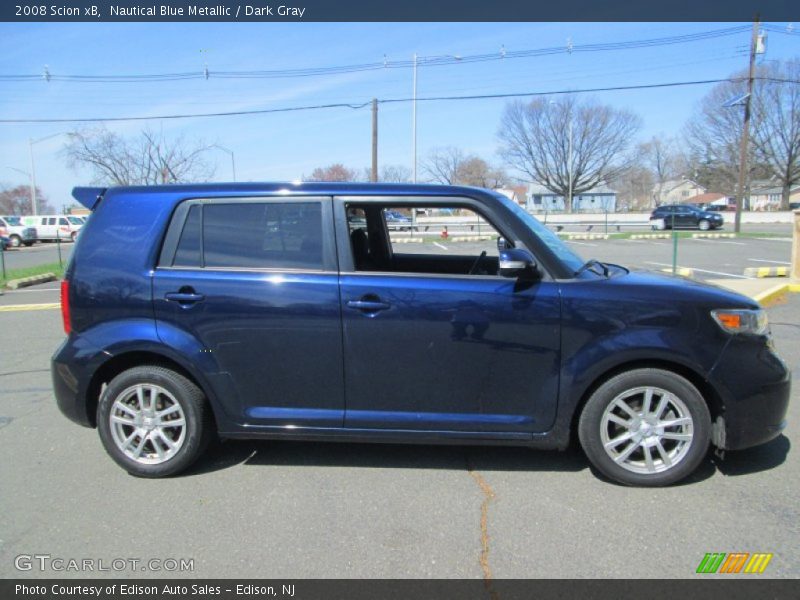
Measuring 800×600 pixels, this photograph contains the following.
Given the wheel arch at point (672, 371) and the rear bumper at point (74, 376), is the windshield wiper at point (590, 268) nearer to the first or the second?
the wheel arch at point (672, 371)

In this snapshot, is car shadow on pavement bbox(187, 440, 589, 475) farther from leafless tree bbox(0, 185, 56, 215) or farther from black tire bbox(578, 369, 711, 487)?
leafless tree bbox(0, 185, 56, 215)

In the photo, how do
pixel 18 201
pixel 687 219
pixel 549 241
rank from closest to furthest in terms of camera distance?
pixel 549 241, pixel 687 219, pixel 18 201

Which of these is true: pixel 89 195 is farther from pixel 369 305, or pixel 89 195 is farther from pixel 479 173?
pixel 479 173

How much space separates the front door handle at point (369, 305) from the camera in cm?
321

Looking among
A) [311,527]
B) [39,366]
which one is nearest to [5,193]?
[39,366]

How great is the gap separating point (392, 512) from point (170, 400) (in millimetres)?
1582

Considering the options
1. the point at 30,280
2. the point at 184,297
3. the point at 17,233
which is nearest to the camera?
the point at 184,297

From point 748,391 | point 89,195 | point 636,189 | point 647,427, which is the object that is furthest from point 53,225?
point 636,189

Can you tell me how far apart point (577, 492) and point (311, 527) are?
5.10 feet

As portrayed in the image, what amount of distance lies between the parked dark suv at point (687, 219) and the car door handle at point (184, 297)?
110 ft

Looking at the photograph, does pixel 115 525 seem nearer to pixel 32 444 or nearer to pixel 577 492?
pixel 32 444

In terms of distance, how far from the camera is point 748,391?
312cm

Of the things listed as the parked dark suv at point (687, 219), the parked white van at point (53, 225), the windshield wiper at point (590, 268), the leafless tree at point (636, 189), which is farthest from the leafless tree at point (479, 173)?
the windshield wiper at point (590, 268)

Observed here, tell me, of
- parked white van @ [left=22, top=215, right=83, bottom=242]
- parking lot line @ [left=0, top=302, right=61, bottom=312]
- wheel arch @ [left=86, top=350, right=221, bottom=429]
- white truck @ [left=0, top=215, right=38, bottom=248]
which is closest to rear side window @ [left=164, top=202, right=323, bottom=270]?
wheel arch @ [left=86, top=350, right=221, bottom=429]
